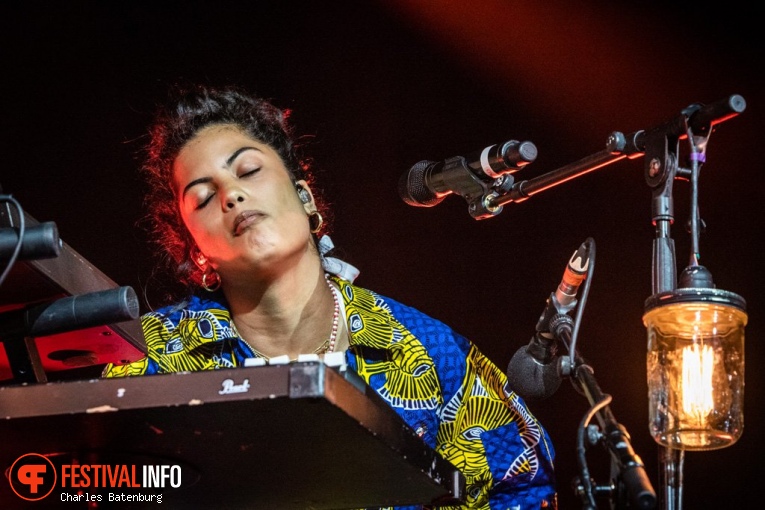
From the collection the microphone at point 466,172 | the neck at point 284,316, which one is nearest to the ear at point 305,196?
the neck at point 284,316

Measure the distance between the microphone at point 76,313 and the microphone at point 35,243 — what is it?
6.6 inches

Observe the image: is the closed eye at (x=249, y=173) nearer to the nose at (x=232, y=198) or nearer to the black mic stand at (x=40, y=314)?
the nose at (x=232, y=198)

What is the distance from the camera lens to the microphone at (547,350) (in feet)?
5.79

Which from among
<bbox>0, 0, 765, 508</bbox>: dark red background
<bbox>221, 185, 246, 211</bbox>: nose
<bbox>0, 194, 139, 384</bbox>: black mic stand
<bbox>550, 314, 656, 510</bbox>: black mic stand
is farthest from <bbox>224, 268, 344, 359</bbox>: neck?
<bbox>550, 314, 656, 510</bbox>: black mic stand

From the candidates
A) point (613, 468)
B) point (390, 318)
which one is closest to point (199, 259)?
point (390, 318)

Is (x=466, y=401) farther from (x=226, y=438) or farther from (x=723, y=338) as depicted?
(x=226, y=438)

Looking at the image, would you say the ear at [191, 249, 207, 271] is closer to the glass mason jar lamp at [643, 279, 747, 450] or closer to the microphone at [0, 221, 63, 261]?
the microphone at [0, 221, 63, 261]

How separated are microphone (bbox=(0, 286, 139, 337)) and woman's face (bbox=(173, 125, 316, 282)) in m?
0.93

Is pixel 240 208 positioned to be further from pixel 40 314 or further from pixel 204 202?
pixel 40 314

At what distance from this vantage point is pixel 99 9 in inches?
127

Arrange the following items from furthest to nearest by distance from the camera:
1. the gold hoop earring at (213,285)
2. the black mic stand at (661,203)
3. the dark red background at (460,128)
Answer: the dark red background at (460,128) → the gold hoop earring at (213,285) → the black mic stand at (661,203)

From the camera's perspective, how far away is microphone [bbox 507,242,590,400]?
177 cm

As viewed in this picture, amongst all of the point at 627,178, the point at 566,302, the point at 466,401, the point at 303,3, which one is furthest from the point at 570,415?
the point at 303,3

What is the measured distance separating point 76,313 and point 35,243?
0.20m
